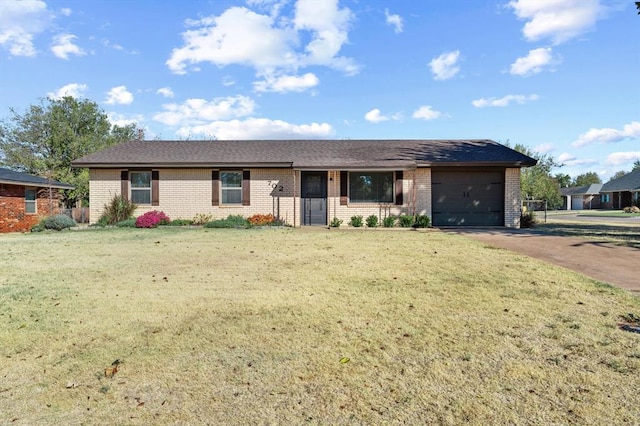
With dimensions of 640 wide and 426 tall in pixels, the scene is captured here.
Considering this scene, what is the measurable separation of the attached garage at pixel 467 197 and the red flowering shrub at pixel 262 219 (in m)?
7.14

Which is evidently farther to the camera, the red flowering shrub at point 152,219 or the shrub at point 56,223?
the red flowering shrub at point 152,219

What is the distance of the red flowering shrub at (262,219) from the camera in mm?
15594

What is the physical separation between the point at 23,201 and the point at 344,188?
49.9ft

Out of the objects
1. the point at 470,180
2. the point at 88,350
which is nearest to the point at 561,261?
the point at 88,350

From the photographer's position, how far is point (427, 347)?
3.20m

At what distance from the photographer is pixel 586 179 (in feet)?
270

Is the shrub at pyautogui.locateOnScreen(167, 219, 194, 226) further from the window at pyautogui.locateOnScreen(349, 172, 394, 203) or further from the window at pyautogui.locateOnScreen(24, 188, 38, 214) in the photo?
the window at pyautogui.locateOnScreen(24, 188, 38, 214)

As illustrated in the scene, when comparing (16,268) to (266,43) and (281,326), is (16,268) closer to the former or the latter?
(281,326)

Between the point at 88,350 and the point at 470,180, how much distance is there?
51.3ft

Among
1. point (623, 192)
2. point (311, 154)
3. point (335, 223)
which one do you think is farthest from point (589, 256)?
point (623, 192)

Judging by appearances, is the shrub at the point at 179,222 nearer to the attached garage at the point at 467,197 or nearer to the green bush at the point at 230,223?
the green bush at the point at 230,223

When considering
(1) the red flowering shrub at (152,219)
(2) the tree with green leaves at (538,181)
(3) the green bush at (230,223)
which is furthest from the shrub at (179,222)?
(2) the tree with green leaves at (538,181)

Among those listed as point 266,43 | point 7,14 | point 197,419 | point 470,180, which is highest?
point 266,43

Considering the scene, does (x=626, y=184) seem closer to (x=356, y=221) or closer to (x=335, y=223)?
(x=356, y=221)
